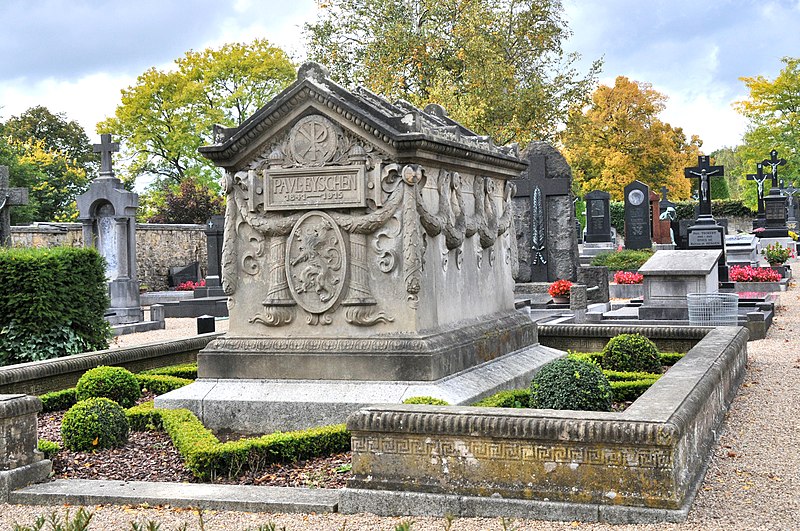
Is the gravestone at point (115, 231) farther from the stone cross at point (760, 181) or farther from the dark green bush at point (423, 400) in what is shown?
the stone cross at point (760, 181)

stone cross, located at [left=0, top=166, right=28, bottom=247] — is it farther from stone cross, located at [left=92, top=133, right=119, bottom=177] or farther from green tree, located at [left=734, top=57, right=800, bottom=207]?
green tree, located at [left=734, top=57, right=800, bottom=207]

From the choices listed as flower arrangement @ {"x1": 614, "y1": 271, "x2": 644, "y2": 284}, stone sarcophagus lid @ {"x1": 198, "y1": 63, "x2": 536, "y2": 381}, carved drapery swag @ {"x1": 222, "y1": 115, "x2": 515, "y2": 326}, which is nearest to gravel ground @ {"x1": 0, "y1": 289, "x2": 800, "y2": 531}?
stone sarcophagus lid @ {"x1": 198, "y1": 63, "x2": 536, "y2": 381}

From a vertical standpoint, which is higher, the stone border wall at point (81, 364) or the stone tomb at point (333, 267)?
the stone tomb at point (333, 267)

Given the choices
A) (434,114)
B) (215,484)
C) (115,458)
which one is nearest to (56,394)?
(115,458)

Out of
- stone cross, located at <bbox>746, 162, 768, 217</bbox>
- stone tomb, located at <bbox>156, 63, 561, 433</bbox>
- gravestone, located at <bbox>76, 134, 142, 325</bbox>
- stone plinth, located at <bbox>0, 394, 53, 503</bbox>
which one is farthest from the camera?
stone cross, located at <bbox>746, 162, 768, 217</bbox>

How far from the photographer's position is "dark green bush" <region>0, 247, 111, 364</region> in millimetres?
11180

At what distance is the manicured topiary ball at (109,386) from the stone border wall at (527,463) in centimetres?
382

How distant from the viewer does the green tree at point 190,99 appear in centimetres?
4838

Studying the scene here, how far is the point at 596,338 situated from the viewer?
11.8 m

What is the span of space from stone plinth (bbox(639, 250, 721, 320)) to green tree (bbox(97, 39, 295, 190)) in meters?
34.1

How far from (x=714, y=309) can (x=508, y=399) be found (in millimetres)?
7903

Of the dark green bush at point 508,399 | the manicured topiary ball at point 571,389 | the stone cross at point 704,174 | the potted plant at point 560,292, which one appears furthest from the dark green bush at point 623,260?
the manicured topiary ball at point 571,389

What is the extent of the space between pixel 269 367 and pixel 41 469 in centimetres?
217

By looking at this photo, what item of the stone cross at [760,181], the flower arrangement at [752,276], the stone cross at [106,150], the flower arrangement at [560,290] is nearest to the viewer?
the flower arrangement at [560,290]
